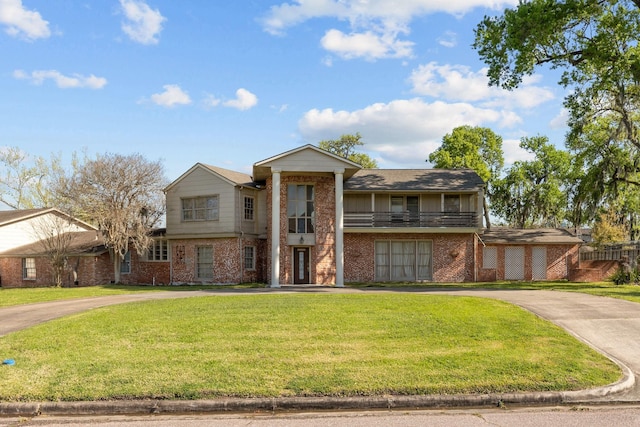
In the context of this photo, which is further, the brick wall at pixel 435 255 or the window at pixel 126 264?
the window at pixel 126 264

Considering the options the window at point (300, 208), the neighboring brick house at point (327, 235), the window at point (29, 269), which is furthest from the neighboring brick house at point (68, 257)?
the window at point (300, 208)

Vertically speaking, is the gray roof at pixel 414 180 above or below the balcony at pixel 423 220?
above

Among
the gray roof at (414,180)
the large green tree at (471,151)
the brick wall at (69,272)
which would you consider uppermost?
the large green tree at (471,151)

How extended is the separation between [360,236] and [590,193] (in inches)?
588

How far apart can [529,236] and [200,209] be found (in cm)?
1966

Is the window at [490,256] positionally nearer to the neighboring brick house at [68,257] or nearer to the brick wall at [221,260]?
the brick wall at [221,260]

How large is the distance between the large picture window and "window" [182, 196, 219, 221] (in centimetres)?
937

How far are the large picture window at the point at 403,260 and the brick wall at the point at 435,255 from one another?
0.29m

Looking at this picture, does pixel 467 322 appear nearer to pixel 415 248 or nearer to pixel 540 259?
pixel 415 248

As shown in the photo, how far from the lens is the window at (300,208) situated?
2933cm

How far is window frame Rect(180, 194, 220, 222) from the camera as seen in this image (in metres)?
31.2

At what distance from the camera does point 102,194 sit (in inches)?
1220

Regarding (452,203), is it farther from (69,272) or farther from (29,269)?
(29,269)

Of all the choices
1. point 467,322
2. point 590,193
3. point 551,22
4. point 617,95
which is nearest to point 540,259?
point 590,193
